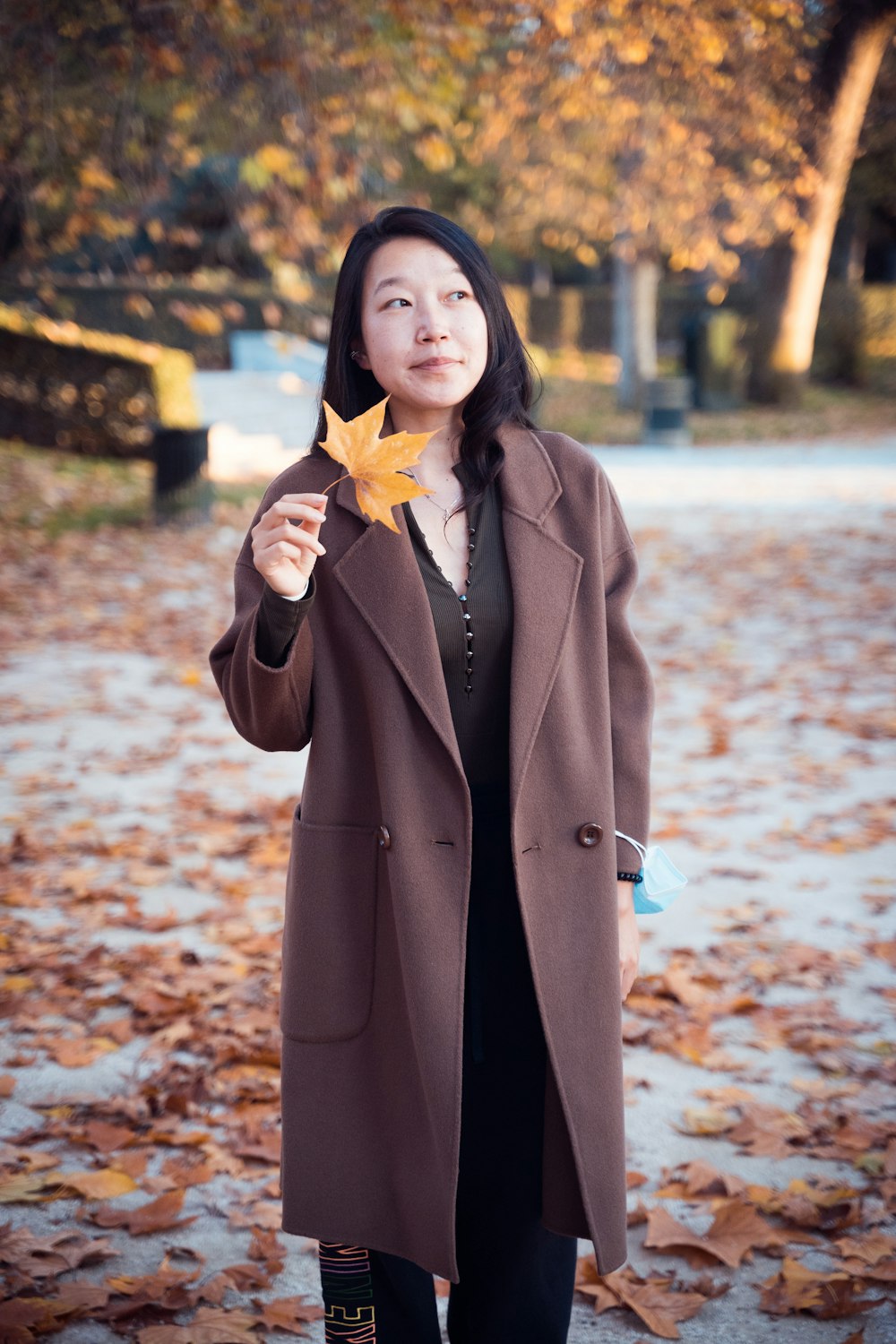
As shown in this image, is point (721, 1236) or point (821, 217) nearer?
point (721, 1236)

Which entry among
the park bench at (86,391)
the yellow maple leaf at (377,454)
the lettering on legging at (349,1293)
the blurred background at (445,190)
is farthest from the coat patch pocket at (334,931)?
the park bench at (86,391)

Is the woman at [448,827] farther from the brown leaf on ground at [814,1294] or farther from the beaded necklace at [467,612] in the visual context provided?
the brown leaf on ground at [814,1294]

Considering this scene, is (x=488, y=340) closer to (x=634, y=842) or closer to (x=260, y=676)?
(x=260, y=676)

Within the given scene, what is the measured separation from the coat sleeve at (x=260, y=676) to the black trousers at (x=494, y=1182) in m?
0.34

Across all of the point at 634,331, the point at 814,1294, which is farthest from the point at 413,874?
the point at 634,331

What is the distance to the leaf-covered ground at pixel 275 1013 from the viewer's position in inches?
114

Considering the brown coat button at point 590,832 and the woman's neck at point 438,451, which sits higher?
the woman's neck at point 438,451

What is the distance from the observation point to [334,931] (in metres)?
2.13

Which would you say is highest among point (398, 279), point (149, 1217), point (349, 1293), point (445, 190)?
point (445, 190)

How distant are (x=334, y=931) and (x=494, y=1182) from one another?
1.79 feet

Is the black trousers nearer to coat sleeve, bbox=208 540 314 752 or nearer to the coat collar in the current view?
the coat collar

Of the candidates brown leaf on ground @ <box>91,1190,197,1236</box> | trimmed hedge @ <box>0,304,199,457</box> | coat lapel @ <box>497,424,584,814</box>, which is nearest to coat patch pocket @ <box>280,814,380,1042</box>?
coat lapel @ <box>497,424,584,814</box>

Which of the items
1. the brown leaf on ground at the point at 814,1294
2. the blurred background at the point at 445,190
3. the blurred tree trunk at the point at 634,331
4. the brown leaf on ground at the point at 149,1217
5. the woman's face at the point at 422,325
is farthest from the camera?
the blurred tree trunk at the point at 634,331

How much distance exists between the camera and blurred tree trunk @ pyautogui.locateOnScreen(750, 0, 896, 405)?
18812 millimetres
